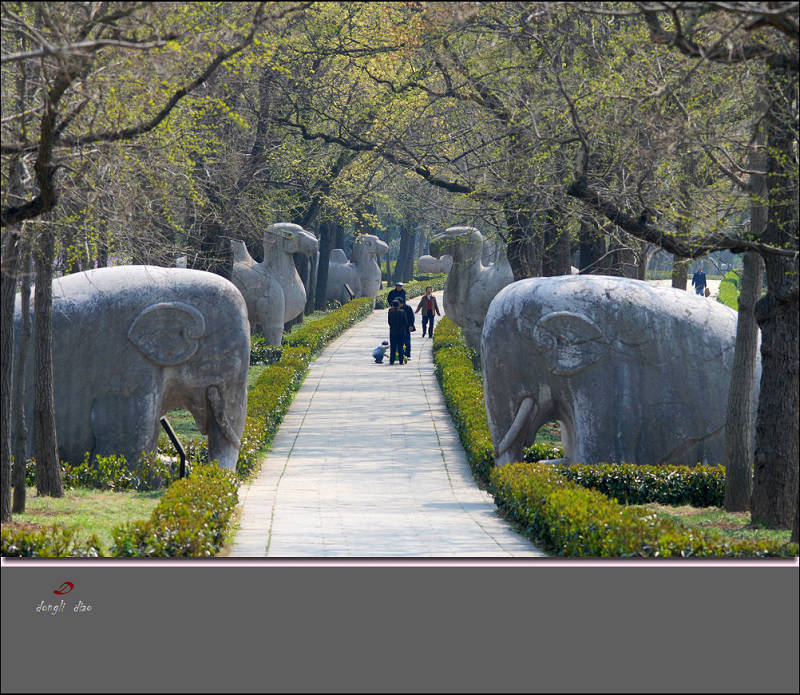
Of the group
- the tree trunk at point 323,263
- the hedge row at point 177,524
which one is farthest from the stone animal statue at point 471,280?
the tree trunk at point 323,263

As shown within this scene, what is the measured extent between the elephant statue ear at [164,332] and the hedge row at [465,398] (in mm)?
3843

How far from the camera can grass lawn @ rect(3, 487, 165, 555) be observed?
854 cm

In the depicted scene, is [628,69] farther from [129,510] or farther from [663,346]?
[129,510]

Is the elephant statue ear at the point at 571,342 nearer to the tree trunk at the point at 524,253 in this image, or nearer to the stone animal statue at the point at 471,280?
the tree trunk at the point at 524,253

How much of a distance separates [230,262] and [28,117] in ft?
46.5

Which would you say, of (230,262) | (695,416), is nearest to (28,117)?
(695,416)

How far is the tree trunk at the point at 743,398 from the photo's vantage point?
32.1ft

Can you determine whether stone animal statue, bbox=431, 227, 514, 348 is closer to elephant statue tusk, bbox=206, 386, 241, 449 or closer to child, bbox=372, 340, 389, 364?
child, bbox=372, 340, 389, 364

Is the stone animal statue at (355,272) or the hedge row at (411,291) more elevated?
the stone animal statue at (355,272)

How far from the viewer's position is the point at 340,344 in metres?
29.4

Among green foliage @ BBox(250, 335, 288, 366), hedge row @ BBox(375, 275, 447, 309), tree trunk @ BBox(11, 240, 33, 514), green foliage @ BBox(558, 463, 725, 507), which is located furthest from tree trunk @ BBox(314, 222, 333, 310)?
tree trunk @ BBox(11, 240, 33, 514)

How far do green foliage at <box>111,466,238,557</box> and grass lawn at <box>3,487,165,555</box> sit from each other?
49 centimetres

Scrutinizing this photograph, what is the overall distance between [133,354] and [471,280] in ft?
41.0

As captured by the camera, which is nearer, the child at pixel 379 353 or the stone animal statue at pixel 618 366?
the stone animal statue at pixel 618 366
